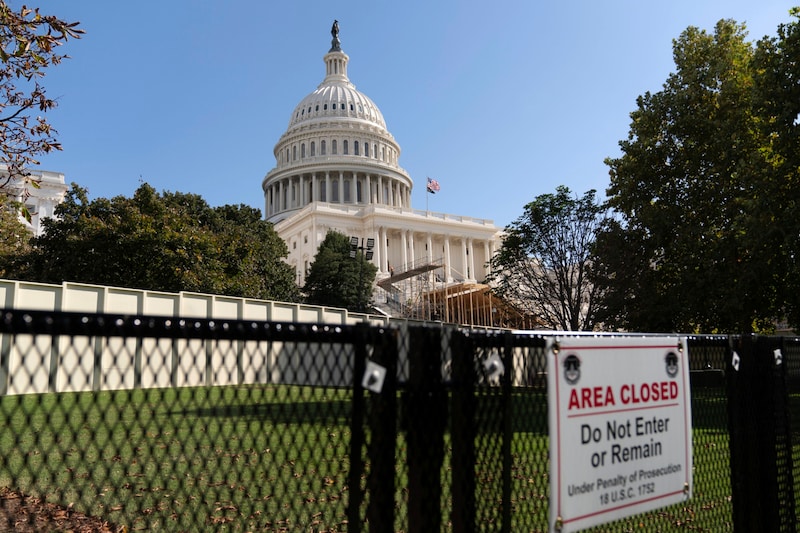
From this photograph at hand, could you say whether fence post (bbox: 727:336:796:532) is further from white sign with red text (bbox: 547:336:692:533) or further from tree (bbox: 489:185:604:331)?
tree (bbox: 489:185:604:331)

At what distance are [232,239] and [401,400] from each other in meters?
37.6

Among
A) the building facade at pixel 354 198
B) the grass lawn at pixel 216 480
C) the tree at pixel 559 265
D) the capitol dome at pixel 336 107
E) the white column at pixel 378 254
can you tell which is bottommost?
the grass lawn at pixel 216 480

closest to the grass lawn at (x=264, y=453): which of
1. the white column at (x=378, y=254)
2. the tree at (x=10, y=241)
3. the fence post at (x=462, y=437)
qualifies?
the fence post at (x=462, y=437)

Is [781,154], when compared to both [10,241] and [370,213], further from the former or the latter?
[370,213]

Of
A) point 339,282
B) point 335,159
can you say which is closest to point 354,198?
point 335,159

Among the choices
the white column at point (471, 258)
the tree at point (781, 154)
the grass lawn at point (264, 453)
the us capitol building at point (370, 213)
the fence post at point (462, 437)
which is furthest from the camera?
the white column at point (471, 258)

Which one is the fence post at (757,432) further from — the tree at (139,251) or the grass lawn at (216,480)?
the tree at (139,251)

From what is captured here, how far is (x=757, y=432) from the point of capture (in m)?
4.39

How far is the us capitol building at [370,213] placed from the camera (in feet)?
221

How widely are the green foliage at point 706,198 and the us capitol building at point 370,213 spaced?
29284mm

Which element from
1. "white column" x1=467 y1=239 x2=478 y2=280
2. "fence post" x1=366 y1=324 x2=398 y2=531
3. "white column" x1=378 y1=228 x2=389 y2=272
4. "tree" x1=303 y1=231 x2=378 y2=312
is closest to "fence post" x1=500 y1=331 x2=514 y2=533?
"fence post" x1=366 y1=324 x2=398 y2=531

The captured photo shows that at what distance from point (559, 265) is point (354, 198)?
67.6m

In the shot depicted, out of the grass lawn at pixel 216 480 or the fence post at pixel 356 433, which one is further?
the grass lawn at pixel 216 480

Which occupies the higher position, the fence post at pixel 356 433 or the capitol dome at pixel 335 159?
the capitol dome at pixel 335 159
